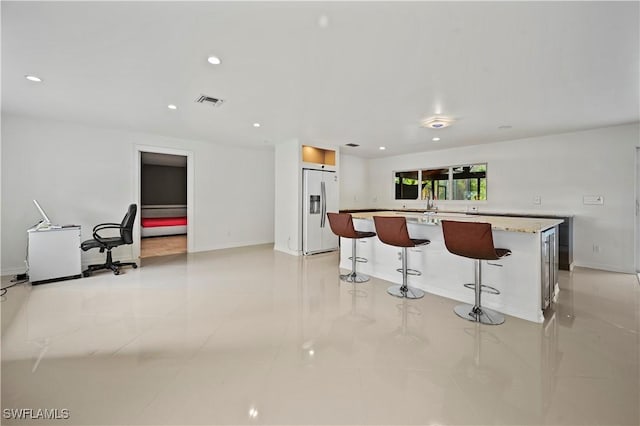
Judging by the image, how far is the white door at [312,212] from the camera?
5801 mm

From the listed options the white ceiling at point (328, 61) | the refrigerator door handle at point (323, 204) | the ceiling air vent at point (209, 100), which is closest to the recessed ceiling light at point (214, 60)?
the white ceiling at point (328, 61)

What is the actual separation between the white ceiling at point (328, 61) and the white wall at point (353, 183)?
3308 mm

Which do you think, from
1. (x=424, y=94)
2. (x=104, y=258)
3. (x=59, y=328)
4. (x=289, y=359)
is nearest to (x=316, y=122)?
(x=424, y=94)

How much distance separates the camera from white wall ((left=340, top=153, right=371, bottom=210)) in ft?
25.1

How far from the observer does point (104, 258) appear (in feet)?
16.5

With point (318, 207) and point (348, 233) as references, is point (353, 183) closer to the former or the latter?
point (318, 207)

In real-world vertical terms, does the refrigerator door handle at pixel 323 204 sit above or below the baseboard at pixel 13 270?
above

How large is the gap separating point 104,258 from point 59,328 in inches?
117

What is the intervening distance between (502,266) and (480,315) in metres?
0.57

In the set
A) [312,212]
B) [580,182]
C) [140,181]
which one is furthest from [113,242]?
[580,182]

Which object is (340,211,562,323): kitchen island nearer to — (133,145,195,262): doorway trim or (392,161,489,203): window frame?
(392,161,489,203): window frame

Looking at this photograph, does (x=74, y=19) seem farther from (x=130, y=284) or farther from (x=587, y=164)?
(x=587, y=164)

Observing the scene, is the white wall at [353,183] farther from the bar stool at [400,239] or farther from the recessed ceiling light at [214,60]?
the recessed ceiling light at [214,60]

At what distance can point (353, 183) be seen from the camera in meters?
7.90
